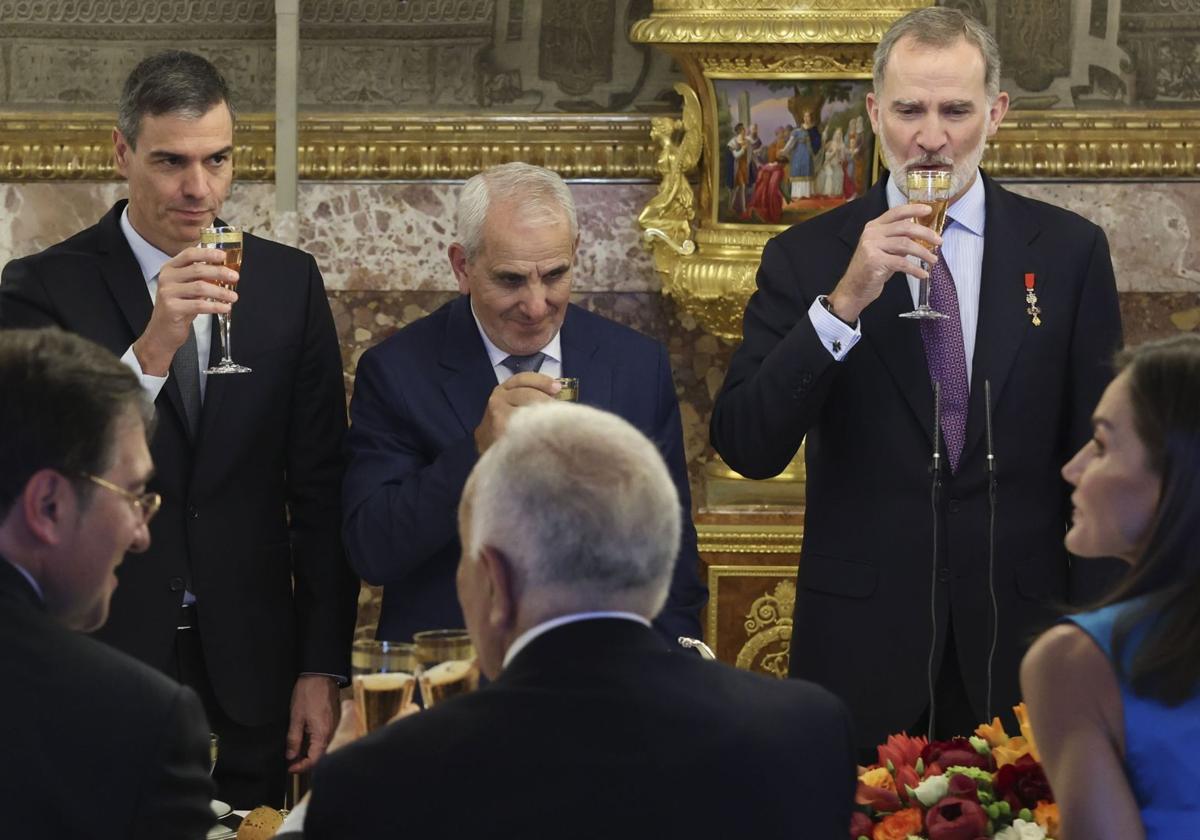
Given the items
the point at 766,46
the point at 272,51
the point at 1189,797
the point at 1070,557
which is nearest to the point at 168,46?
the point at 272,51

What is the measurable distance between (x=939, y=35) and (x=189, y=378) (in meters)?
1.65

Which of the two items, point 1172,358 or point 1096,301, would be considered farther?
point 1096,301

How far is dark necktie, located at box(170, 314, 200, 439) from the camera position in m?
3.80

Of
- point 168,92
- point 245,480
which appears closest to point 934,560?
point 245,480

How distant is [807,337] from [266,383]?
1.12 m

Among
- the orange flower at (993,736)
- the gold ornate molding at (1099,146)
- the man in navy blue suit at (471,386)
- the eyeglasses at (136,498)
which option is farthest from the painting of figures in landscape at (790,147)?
the eyeglasses at (136,498)

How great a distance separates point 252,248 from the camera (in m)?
4.04

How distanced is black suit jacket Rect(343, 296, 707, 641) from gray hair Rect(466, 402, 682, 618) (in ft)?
4.46

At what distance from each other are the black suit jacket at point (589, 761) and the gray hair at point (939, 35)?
1951 mm

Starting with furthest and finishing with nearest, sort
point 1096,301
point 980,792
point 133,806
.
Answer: point 1096,301, point 980,792, point 133,806

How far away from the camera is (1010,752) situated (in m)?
2.67

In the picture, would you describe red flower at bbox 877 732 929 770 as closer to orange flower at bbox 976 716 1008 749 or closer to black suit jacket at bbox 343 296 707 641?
orange flower at bbox 976 716 1008 749

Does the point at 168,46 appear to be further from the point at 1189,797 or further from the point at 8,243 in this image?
the point at 1189,797

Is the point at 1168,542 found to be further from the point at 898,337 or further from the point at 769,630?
the point at 769,630
